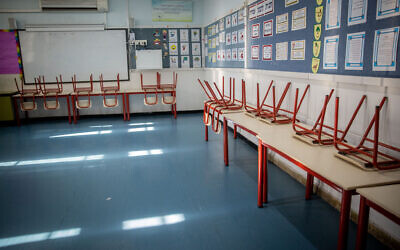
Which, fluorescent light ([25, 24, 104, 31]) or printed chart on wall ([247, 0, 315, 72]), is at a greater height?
fluorescent light ([25, 24, 104, 31])

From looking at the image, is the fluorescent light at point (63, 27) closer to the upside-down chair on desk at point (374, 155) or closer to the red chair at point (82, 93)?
the red chair at point (82, 93)

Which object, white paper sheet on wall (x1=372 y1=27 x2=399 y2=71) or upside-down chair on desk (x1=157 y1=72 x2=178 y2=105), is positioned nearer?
white paper sheet on wall (x1=372 y1=27 x2=399 y2=71)

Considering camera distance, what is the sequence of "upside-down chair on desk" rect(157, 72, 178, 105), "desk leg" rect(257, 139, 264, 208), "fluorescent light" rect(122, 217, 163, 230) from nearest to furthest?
"fluorescent light" rect(122, 217, 163, 230) < "desk leg" rect(257, 139, 264, 208) < "upside-down chair on desk" rect(157, 72, 178, 105)

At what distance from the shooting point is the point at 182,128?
5.99m

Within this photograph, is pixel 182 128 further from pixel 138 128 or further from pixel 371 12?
pixel 371 12

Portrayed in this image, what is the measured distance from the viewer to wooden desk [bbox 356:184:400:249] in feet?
4.23

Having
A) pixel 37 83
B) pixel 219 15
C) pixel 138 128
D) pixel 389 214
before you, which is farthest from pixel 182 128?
pixel 389 214

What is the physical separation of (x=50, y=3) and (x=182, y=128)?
4.24 m

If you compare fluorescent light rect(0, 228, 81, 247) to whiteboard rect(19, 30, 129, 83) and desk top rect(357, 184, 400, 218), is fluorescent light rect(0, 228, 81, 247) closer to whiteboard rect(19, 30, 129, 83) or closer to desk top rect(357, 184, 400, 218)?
desk top rect(357, 184, 400, 218)

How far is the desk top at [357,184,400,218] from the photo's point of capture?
4.23 ft

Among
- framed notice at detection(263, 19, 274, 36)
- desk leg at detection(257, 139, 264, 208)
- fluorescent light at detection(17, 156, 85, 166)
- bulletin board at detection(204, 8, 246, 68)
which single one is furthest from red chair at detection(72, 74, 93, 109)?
desk leg at detection(257, 139, 264, 208)

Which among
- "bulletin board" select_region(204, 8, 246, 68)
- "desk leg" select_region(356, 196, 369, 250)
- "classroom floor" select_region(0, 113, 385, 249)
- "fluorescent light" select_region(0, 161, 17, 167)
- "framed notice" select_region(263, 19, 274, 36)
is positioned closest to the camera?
"desk leg" select_region(356, 196, 369, 250)

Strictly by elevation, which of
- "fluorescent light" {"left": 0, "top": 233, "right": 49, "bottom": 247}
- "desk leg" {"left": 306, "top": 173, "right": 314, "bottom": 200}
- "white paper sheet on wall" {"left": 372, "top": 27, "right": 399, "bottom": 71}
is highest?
"white paper sheet on wall" {"left": 372, "top": 27, "right": 399, "bottom": 71}

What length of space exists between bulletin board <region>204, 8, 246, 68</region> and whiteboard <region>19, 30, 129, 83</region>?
2.19 meters
